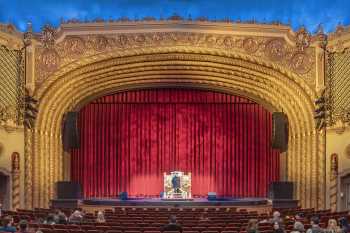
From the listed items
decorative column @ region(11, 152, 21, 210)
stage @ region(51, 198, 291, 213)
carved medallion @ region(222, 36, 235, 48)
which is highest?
carved medallion @ region(222, 36, 235, 48)

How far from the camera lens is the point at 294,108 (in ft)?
101

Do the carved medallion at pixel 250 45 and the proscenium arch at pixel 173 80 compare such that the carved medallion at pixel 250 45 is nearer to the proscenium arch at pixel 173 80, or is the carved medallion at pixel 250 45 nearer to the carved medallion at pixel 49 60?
the proscenium arch at pixel 173 80

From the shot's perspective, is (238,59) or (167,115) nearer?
(238,59)

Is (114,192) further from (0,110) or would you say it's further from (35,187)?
(0,110)

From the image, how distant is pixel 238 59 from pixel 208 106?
19.9ft

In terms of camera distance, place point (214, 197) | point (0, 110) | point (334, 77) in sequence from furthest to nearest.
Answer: point (214, 197), point (334, 77), point (0, 110)

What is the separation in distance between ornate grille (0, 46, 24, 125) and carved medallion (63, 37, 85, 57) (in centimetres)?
207

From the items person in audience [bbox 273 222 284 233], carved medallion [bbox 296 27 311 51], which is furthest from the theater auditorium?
person in audience [bbox 273 222 284 233]

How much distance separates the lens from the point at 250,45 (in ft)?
95.1

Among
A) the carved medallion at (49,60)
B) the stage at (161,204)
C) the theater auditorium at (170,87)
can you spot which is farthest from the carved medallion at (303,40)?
the carved medallion at (49,60)

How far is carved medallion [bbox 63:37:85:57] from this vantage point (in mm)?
29031

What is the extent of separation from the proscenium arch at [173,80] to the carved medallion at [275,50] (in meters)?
0.47

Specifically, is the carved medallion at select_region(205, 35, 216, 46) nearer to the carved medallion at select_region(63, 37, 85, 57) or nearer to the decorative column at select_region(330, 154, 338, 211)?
the carved medallion at select_region(63, 37, 85, 57)

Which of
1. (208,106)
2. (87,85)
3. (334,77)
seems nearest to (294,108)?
(334,77)
